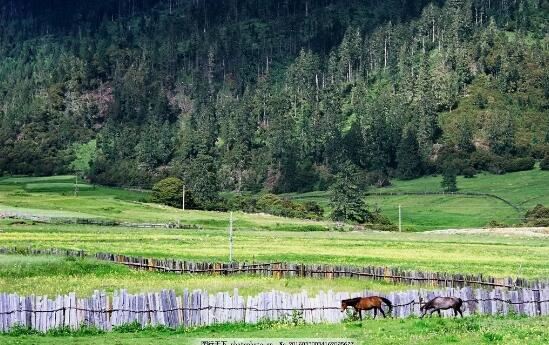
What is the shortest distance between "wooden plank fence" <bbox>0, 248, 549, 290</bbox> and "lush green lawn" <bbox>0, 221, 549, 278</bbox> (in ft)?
31.4

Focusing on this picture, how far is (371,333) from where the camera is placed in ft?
111

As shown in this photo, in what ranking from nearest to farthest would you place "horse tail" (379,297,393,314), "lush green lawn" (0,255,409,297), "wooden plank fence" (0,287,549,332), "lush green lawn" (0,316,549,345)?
"lush green lawn" (0,316,549,345) < "wooden plank fence" (0,287,549,332) < "horse tail" (379,297,393,314) < "lush green lawn" (0,255,409,297)

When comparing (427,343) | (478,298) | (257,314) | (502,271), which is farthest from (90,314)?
(502,271)

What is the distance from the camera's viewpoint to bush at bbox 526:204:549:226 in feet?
503

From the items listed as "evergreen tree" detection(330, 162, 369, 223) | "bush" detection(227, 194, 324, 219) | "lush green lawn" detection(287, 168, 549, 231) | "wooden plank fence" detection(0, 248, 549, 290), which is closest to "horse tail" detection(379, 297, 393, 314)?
"wooden plank fence" detection(0, 248, 549, 290)

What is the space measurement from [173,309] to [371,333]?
892 cm

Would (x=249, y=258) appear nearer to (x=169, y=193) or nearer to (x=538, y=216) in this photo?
(x=538, y=216)

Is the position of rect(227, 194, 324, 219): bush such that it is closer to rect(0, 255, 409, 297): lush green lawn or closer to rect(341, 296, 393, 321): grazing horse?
rect(0, 255, 409, 297): lush green lawn

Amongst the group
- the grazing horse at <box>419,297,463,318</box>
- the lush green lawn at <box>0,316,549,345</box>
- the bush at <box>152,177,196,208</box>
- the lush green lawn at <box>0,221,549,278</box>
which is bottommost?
the lush green lawn at <box>0,221,549,278</box>

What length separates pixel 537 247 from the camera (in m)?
94.2

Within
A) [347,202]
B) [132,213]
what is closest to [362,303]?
[132,213]

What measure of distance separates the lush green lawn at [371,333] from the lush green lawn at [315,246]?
2602 centimetres

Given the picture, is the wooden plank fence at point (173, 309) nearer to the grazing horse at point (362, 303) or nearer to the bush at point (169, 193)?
the grazing horse at point (362, 303)

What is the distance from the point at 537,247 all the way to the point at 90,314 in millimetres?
68578
